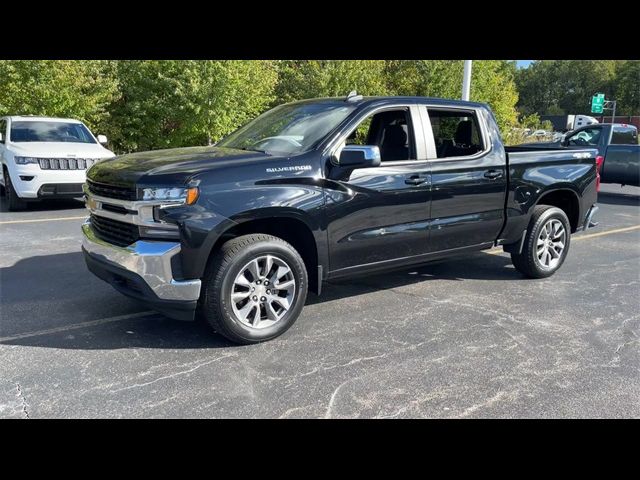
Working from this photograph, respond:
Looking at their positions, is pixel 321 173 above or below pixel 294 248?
above

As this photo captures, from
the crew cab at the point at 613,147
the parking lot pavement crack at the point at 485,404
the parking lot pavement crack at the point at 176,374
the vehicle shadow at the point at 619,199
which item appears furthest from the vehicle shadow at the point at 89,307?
the crew cab at the point at 613,147

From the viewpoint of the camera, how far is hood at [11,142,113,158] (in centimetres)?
969

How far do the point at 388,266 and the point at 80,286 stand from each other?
3.09 m

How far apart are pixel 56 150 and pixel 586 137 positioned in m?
12.9

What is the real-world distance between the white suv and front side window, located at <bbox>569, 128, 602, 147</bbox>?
11.8 meters

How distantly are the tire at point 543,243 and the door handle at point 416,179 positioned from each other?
5.65 feet

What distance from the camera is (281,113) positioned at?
17.3 ft

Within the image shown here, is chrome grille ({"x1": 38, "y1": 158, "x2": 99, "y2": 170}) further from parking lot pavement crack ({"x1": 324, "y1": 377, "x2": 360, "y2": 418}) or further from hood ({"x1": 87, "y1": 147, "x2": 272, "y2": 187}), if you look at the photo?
parking lot pavement crack ({"x1": 324, "y1": 377, "x2": 360, "y2": 418})

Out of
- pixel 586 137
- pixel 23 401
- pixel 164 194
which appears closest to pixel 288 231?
pixel 164 194

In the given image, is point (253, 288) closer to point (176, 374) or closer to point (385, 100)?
point (176, 374)

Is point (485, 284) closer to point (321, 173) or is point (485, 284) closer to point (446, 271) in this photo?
point (446, 271)

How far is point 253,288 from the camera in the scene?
4.08 m
